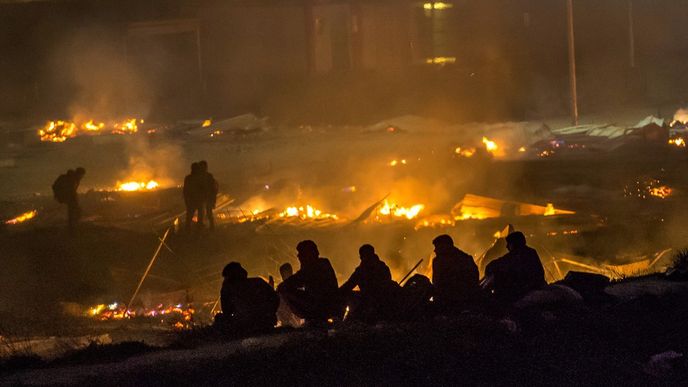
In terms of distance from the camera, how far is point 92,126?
28391mm

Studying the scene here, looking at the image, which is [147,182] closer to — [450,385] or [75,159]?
[75,159]

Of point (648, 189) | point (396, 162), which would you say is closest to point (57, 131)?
point (396, 162)

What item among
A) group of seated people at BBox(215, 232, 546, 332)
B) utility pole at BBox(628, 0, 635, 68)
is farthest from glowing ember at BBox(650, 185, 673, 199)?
utility pole at BBox(628, 0, 635, 68)

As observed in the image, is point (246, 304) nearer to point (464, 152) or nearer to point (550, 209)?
point (550, 209)

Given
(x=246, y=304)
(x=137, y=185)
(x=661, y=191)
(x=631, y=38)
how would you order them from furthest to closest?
(x=631, y=38), (x=137, y=185), (x=661, y=191), (x=246, y=304)

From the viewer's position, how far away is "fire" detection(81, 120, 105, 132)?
28.1 m

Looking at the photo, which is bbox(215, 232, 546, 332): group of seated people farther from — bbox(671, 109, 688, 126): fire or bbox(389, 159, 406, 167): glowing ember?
bbox(671, 109, 688, 126): fire

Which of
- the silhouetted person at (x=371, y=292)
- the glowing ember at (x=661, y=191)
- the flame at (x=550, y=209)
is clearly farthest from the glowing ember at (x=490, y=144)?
the silhouetted person at (x=371, y=292)

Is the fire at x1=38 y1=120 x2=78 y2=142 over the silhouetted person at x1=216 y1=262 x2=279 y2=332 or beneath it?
over

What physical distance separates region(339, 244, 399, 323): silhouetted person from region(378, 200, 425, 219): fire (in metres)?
8.56

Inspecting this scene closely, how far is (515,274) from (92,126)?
21.9 meters

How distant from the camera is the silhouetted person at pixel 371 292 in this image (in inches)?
326

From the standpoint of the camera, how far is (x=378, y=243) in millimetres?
15875

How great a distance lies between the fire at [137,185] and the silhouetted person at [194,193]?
15.7ft
